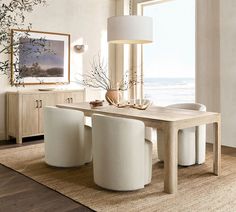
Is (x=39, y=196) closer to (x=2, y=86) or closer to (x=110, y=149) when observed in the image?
(x=110, y=149)

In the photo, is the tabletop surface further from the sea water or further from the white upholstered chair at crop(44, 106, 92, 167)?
the sea water

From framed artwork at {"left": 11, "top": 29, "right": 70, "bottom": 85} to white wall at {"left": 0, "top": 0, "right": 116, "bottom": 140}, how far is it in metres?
0.14

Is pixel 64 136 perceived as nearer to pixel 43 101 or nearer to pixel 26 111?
pixel 26 111

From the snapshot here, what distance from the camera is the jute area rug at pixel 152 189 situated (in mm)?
2922

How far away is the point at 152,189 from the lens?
3.34 m

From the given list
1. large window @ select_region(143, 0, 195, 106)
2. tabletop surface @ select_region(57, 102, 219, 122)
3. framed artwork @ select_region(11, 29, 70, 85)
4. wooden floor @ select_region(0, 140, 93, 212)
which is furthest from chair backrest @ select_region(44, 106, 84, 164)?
large window @ select_region(143, 0, 195, 106)

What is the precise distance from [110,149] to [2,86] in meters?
3.37

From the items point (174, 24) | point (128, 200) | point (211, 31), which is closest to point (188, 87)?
point (174, 24)

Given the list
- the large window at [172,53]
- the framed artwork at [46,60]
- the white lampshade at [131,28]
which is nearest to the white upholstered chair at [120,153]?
the white lampshade at [131,28]

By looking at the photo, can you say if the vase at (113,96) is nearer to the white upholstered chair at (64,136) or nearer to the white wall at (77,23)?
the white upholstered chair at (64,136)

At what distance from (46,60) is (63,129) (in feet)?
8.87

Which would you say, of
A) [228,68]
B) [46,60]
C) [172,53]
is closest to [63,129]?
[46,60]

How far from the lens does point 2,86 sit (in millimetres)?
5789

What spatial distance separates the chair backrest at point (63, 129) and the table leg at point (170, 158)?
4.13ft
